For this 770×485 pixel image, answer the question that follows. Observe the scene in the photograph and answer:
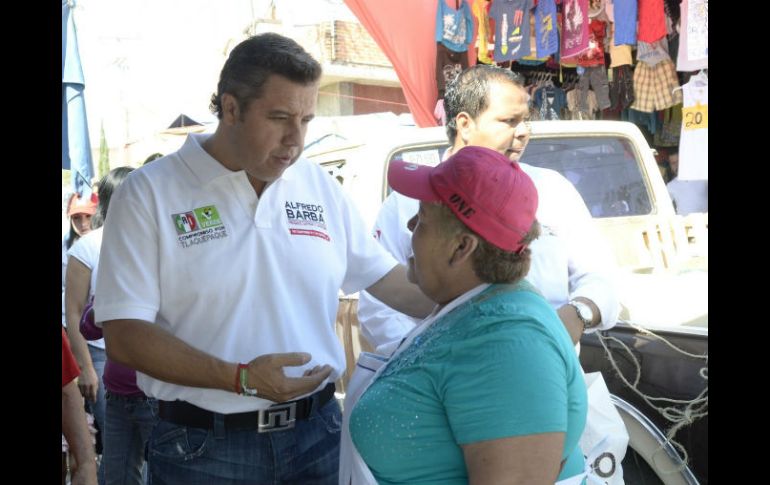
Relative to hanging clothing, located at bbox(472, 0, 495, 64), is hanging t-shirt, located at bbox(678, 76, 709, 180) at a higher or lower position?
lower

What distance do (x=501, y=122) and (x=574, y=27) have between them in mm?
5243

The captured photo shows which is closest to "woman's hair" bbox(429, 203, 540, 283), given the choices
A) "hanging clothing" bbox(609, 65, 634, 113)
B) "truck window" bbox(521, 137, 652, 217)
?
"truck window" bbox(521, 137, 652, 217)

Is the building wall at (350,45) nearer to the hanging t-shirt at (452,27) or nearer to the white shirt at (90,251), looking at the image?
the hanging t-shirt at (452,27)

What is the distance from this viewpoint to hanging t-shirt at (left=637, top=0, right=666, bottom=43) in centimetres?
702

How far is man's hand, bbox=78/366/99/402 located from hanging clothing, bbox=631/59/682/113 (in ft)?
19.2

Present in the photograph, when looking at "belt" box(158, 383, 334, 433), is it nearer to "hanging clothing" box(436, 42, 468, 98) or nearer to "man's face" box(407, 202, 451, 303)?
"man's face" box(407, 202, 451, 303)

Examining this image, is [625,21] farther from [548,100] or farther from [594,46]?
[548,100]

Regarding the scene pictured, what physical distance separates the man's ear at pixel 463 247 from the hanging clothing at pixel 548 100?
7.10 metres

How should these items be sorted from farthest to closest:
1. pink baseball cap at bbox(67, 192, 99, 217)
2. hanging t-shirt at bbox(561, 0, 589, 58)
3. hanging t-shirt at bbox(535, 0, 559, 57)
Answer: hanging t-shirt at bbox(535, 0, 559, 57) < hanging t-shirt at bbox(561, 0, 589, 58) < pink baseball cap at bbox(67, 192, 99, 217)

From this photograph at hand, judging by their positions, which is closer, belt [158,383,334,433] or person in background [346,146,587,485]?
person in background [346,146,587,485]

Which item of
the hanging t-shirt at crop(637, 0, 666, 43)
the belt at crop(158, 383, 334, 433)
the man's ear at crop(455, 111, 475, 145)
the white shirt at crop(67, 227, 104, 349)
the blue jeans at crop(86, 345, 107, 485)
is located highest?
the hanging t-shirt at crop(637, 0, 666, 43)

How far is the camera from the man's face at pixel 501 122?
279 centimetres
